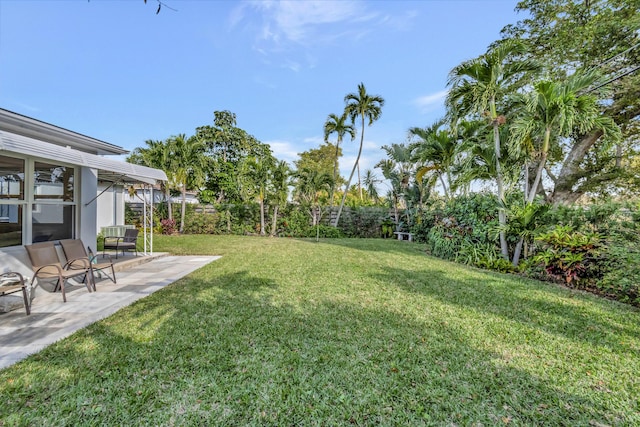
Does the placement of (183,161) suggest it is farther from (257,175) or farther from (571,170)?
(571,170)

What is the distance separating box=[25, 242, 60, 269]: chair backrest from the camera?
4.88 metres

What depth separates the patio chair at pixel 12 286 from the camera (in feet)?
12.8

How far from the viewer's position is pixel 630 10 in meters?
11.2

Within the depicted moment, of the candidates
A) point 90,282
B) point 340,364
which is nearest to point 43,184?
point 90,282

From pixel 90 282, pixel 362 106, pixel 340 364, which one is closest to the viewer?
pixel 340 364

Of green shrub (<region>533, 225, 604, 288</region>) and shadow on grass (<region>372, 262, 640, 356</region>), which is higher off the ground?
green shrub (<region>533, 225, 604, 288</region>)

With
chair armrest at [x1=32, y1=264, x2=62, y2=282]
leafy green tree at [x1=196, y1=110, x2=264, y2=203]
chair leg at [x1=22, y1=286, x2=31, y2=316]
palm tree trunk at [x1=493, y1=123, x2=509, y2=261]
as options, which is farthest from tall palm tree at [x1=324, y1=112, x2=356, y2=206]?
chair leg at [x1=22, y1=286, x2=31, y2=316]

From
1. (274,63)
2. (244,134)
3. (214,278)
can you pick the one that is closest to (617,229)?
(214,278)

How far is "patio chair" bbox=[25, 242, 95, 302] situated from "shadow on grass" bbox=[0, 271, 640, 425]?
167 cm

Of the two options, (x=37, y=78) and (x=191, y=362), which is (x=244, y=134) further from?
(x=191, y=362)

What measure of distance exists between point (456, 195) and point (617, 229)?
5.47 meters

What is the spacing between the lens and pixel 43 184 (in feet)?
18.1

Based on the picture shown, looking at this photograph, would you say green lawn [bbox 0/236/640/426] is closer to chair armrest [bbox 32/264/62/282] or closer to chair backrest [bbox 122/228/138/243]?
chair armrest [bbox 32/264/62/282]

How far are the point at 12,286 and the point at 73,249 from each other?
208 centimetres
